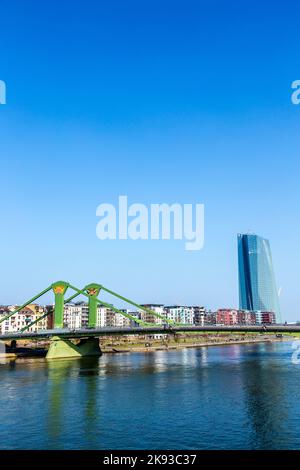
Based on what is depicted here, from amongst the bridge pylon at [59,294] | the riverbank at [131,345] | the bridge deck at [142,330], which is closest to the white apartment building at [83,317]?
the riverbank at [131,345]

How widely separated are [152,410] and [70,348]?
152ft

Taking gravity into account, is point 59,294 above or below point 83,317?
above

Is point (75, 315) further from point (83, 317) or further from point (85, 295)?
point (85, 295)

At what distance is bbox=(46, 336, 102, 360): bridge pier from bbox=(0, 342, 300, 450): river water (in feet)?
70.2

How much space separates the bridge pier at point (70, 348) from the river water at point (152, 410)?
70.2 ft

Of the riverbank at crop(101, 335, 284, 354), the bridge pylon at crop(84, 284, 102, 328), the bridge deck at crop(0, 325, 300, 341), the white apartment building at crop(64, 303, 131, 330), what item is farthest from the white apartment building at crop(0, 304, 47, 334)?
the bridge deck at crop(0, 325, 300, 341)

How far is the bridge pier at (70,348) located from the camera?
7256 cm

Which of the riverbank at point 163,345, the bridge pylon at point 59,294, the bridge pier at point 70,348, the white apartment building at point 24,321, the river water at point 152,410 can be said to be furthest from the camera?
the white apartment building at point 24,321

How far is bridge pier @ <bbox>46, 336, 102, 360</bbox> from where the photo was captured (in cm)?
7256

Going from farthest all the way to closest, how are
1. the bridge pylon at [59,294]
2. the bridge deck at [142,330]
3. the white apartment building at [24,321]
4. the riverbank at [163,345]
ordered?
the white apartment building at [24,321] < the riverbank at [163,345] < the bridge pylon at [59,294] < the bridge deck at [142,330]

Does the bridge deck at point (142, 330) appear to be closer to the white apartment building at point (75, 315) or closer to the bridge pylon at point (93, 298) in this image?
the bridge pylon at point (93, 298)

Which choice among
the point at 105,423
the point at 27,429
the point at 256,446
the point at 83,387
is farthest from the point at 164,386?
the point at 256,446

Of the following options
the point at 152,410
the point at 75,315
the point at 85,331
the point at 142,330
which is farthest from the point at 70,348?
the point at 75,315

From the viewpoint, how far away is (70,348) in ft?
247
